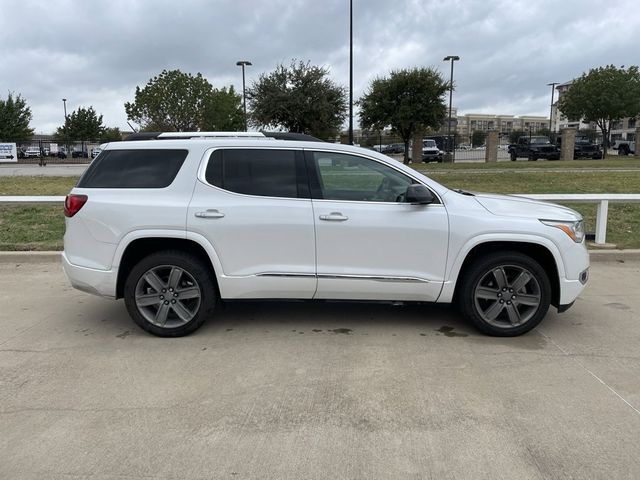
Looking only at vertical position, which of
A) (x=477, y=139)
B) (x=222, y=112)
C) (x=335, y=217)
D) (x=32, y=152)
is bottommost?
(x=335, y=217)

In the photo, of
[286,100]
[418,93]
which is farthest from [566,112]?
[286,100]

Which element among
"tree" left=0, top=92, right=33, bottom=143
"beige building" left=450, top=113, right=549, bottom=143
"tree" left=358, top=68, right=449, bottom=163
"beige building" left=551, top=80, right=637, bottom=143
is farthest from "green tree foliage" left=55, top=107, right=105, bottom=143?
"beige building" left=450, top=113, right=549, bottom=143

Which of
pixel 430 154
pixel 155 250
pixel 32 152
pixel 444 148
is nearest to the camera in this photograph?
pixel 155 250

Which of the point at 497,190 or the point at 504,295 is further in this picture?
the point at 497,190

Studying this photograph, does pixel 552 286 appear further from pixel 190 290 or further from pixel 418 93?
pixel 418 93

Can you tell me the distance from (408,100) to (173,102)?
24537 millimetres

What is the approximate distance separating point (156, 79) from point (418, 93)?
27235 millimetres

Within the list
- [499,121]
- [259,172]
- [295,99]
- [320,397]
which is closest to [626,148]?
[295,99]

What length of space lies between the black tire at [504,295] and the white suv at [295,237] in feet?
0.04

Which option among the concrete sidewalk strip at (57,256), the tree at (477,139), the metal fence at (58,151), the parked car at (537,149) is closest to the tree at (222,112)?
the metal fence at (58,151)

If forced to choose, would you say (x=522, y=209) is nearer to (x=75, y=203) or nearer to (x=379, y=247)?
(x=379, y=247)

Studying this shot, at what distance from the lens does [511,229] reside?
4.71 metres

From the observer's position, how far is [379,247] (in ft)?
15.6

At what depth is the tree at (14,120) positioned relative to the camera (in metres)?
54.6
